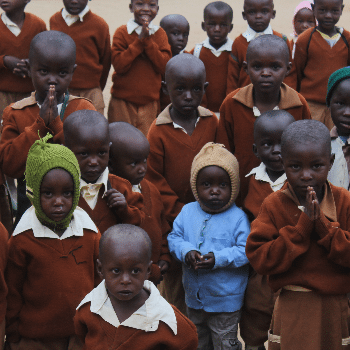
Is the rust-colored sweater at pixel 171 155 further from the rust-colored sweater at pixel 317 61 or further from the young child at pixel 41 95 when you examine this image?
the rust-colored sweater at pixel 317 61

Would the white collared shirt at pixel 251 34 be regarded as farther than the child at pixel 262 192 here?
Yes

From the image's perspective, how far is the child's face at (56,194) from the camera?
275 centimetres

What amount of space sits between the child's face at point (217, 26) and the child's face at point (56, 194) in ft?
10.4

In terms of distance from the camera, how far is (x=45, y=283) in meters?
2.80

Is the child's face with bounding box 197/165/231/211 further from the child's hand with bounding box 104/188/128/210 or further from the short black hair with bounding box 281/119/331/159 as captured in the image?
the short black hair with bounding box 281/119/331/159

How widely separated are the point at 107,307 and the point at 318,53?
140 inches

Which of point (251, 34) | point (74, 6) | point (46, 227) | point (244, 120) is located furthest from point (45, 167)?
point (251, 34)

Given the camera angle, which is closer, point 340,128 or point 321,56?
point 340,128

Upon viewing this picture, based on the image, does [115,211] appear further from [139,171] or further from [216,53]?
[216,53]

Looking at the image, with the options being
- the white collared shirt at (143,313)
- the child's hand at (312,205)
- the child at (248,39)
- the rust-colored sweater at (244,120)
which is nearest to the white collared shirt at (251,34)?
the child at (248,39)

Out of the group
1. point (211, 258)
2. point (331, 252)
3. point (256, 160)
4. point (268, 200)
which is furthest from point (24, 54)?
point (331, 252)

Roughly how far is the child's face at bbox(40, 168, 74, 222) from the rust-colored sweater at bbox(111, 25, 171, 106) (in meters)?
2.85

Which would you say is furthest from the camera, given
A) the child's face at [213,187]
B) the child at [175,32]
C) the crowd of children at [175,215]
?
the child at [175,32]

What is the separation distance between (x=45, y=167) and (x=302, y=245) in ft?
3.78
